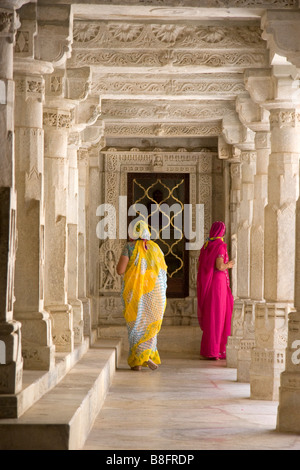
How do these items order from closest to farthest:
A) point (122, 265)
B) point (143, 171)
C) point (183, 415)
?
point (183, 415) → point (122, 265) → point (143, 171)

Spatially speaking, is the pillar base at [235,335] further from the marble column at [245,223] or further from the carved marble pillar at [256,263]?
the carved marble pillar at [256,263]

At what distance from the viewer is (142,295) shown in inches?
465

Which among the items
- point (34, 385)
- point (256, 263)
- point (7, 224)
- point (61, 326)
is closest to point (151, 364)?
point (256, 263)

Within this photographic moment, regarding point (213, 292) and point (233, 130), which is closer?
point (233, 130)

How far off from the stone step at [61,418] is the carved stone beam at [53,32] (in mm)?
2868

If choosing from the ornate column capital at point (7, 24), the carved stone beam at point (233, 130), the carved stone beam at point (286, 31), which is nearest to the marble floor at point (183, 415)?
the ornate column capital at point (7, 24)

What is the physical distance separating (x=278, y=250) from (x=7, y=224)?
431 centimetres

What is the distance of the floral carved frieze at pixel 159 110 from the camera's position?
13508mm

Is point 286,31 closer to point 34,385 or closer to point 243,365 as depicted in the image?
point 34,385

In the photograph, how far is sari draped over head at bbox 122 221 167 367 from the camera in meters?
11.8

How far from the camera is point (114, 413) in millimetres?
8367
